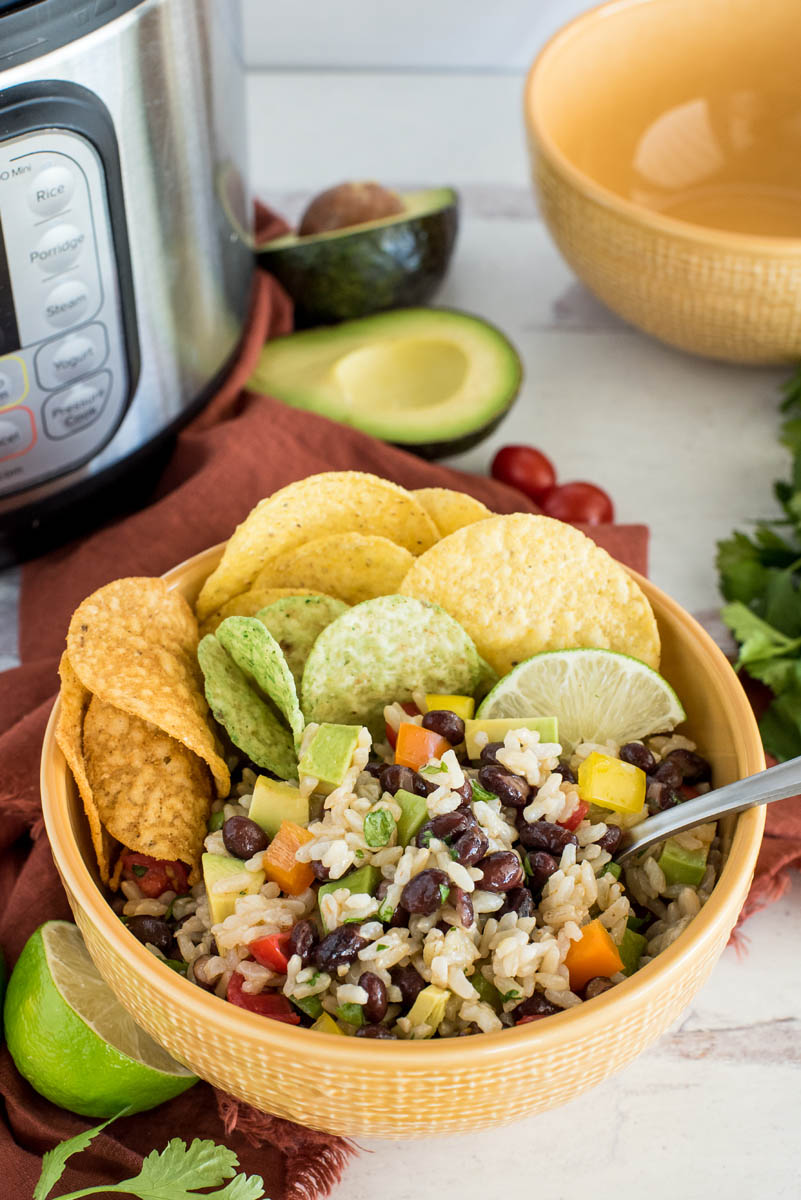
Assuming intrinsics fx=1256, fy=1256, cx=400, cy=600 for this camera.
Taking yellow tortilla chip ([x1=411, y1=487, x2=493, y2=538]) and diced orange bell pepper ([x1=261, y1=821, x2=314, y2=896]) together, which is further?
yellow tortilla chip ([x1=411, y1=487, x2=493, y2=538])

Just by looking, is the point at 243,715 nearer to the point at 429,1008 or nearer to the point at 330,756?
the point at 330,756

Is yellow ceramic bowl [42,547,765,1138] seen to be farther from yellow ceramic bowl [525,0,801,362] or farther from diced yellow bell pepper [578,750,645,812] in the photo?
yellow ceramic bowl [525,0,801,362]

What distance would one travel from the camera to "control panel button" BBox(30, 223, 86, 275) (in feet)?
4.34

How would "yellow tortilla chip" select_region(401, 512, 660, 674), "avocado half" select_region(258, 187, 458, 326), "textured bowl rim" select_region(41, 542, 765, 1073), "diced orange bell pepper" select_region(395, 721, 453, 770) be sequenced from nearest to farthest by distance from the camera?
"textured bowl rim" select_region(41, 542, 765, 1073) < "diced orange bell pepper" select_region(395, 721, 453, 770) < "yellow tortilla chip" select_region(401, 512, 660, 674) < "avocado half" select_region(258, 187, 458, 326)

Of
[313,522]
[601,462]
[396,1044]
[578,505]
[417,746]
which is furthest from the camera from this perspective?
[601,462]

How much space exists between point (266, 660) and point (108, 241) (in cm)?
56

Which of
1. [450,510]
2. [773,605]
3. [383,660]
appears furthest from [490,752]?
[773,605]

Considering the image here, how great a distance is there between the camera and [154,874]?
3.83 ft

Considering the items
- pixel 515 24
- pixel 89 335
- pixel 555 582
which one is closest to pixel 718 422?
pixel 555 582

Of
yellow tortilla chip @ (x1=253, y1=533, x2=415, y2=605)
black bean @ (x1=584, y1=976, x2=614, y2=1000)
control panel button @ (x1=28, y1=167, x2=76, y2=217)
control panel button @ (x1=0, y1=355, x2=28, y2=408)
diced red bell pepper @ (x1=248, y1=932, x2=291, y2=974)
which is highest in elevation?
control panel button @ (x1=28, y1=167, x2=76, y2=217)

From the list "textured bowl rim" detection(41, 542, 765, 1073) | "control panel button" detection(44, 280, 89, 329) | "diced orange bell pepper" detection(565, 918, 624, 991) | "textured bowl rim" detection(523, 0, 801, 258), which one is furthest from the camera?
"textured bowl rim" detection(523, 0, 801, 258)

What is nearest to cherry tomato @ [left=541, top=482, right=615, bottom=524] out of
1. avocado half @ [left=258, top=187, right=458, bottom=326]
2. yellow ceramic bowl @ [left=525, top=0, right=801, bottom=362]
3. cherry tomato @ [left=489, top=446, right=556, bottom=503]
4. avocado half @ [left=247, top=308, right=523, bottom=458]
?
cherry tomato @ [left=489, top=446, right=556, bottom=503]

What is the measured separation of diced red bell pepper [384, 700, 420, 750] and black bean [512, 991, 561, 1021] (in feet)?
0.91

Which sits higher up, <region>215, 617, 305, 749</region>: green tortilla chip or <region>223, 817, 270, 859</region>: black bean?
<region>215, 617, 305, 749</region>: green tortilla chip
